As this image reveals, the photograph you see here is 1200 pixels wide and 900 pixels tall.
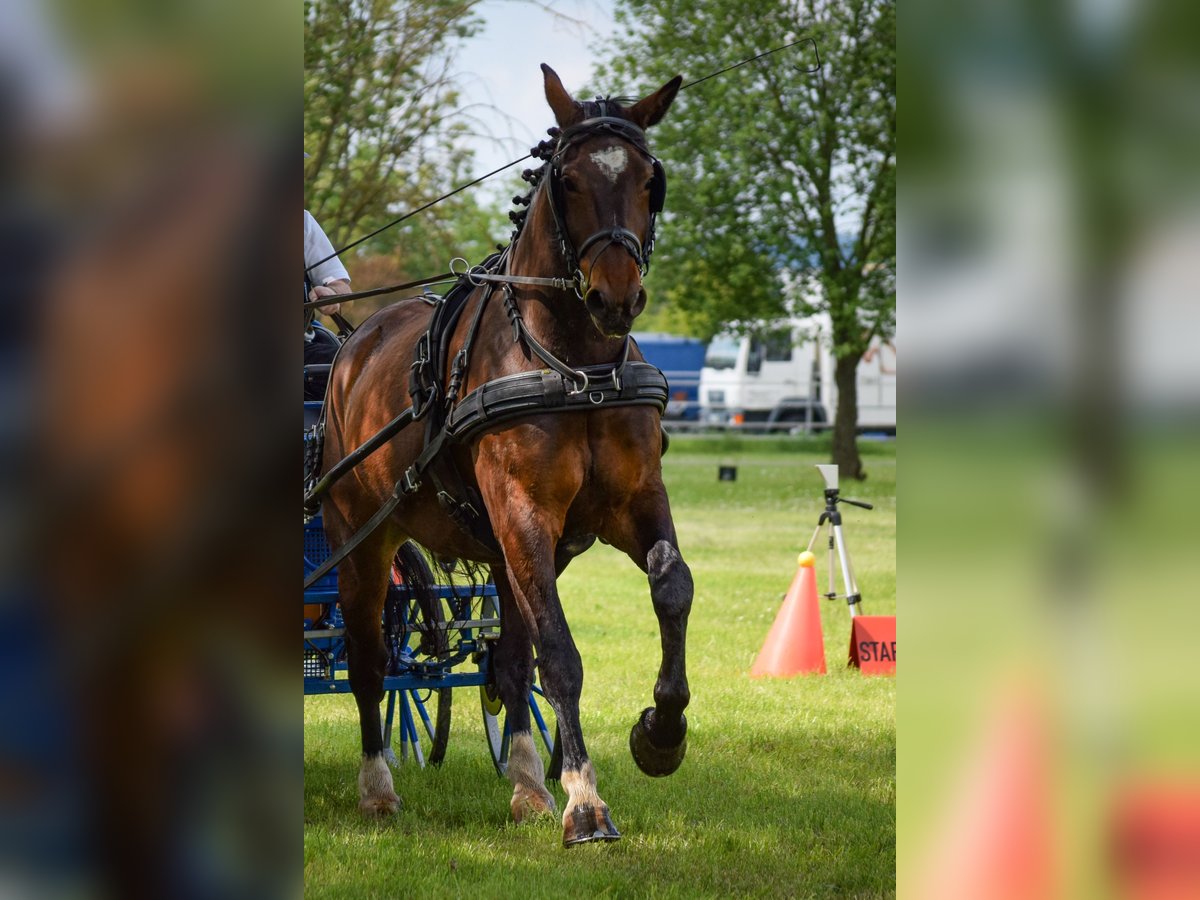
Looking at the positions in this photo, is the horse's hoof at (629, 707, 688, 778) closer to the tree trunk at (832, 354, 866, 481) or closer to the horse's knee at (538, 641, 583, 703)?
the horse's knee at (538, 641, 583, 703)

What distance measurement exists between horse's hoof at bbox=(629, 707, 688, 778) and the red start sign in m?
4.04

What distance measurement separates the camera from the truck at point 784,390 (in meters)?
38.6

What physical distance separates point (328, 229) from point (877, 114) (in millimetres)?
11949

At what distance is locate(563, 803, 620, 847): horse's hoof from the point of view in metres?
4.32

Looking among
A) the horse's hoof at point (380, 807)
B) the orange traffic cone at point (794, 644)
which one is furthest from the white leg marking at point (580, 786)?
the orange traffic cone at point (794, 644)

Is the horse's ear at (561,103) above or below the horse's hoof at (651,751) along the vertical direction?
above

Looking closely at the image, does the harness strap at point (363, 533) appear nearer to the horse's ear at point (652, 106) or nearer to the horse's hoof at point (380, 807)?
the horse's hoof at point (380, 807)

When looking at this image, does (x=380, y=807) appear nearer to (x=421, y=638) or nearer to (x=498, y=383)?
(x=421, y=638)

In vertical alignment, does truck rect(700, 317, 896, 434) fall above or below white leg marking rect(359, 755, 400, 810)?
above

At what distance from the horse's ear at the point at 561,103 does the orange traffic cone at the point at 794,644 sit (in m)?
4.48

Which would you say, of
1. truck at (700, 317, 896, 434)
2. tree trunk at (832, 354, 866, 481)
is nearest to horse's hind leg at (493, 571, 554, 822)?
tree trunk at (832, 354, 866, 481)

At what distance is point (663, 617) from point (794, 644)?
13.3ft
